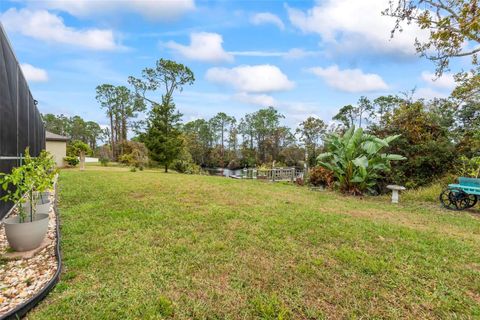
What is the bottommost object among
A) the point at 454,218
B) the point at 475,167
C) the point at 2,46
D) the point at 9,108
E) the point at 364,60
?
the point at 454,218

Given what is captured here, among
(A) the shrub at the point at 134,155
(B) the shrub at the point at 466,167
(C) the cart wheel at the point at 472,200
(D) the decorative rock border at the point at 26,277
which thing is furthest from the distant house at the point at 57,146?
(B) the shrub at the point at 466,167

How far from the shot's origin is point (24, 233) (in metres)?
2.80

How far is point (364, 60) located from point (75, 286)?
967 cm

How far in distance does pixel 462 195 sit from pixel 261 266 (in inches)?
238

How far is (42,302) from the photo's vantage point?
1.95 metres

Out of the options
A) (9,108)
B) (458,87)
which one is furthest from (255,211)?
(458,87)

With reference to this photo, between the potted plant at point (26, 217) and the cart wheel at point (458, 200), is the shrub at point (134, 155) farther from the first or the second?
the cart wheel at point (458, 200)

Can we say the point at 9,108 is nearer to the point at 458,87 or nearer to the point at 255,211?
the point at 255,211

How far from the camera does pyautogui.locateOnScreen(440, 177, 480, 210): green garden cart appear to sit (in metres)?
5.53

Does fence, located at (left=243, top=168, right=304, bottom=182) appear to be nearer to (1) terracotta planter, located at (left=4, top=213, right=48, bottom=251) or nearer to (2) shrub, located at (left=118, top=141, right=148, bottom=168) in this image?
(2) shrub, located at (left=118, top=141, right=148, bottom=168)

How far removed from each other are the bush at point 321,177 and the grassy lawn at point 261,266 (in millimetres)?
4957

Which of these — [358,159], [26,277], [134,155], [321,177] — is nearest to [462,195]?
[358,159]

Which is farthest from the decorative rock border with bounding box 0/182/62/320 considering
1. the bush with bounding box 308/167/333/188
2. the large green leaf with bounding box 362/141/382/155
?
the bush with bounding box 308/167/333/188

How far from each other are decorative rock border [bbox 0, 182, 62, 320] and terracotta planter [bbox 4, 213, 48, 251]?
9 cm
